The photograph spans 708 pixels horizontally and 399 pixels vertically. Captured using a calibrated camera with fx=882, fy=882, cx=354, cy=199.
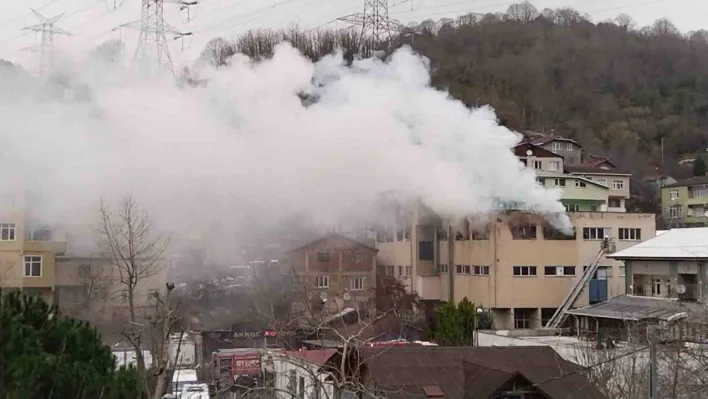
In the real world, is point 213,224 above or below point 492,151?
below

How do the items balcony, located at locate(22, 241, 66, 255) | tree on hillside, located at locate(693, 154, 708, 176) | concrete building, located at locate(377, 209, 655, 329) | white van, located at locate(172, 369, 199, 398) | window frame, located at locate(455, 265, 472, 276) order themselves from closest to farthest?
white van, located at locate(172, 369, 199, 398)
balcony, located at locate(22, 241, 66, 255)
concrete building, located at locate(377, 209, 655, 329)
window frame, located at locate(455, 265, 472, 276)
tree on hillside, located at locate(693, 154, 708, 176)

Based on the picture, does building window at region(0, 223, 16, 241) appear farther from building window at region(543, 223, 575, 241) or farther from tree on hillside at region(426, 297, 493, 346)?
building window at region(543, 223, 575, 241)

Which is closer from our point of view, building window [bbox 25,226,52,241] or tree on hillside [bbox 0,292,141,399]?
tree on hillside [bbox 0,292,141,399]

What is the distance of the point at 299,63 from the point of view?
30.8 meters

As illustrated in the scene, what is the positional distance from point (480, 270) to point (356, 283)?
600 cm

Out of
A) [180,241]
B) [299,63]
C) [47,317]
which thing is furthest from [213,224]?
[47,317]

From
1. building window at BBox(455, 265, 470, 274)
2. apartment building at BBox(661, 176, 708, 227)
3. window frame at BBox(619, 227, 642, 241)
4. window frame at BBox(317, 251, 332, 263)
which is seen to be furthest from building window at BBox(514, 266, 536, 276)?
apartment building at BBox(661, 176, 708, 227)

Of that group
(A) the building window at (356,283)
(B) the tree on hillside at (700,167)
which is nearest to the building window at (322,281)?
(A) the building window at (356,283)

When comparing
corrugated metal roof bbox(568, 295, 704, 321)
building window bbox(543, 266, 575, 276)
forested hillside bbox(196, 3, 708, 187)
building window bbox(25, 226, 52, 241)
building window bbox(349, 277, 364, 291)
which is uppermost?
forested hillside bbox(196, 3, 708, 187)

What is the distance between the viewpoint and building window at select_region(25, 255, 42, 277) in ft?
109

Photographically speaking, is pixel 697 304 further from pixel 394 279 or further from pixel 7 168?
pixel 7 168

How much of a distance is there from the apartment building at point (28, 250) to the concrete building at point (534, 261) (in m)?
17.5

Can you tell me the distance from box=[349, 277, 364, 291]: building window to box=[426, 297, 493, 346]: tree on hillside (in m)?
4.38

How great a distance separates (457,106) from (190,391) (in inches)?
696
